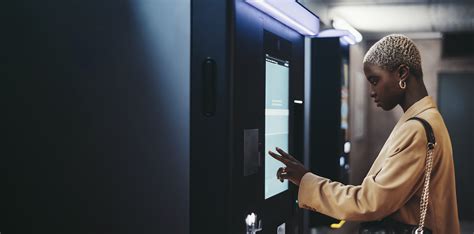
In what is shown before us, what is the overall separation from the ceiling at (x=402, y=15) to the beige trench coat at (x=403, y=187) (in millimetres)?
3773

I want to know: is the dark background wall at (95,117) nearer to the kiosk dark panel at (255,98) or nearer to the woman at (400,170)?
the kiosk dark panel at (255,98)

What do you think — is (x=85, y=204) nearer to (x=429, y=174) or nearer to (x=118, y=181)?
(x=118, y=181)

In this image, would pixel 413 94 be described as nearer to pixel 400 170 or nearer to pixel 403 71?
pixel 403 71

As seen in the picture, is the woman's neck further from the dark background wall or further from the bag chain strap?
the dark background wall

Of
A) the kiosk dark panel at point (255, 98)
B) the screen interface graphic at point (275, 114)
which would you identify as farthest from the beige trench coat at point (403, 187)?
the screen interface graphic at point (275, 114)

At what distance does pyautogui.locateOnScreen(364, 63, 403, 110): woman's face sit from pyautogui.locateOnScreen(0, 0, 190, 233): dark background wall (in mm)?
612

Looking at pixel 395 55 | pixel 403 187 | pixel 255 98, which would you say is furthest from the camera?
pixel 255 98

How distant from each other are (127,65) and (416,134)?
93cm

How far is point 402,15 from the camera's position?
803 centimetres

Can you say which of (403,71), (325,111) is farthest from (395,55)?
(325,111)

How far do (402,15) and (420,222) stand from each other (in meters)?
6.70

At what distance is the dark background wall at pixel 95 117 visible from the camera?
1.80 m

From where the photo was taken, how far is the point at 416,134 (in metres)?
1.76

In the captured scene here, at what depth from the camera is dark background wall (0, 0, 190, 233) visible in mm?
1804
